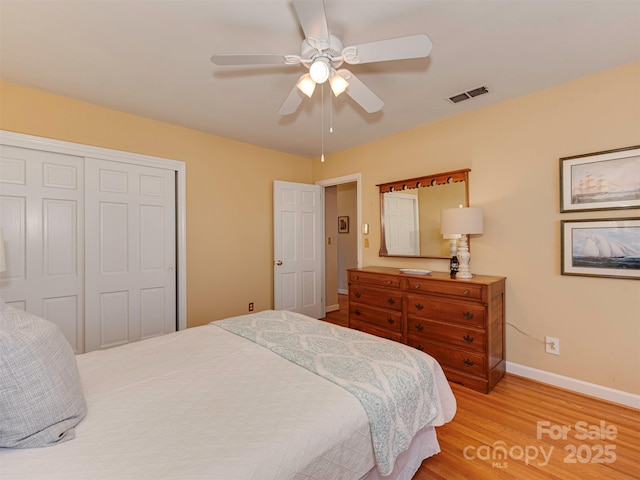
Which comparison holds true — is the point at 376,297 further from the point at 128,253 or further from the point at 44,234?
the point at 44,234

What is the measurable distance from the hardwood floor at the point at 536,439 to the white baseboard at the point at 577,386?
55 mm

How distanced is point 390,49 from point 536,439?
2443 mm

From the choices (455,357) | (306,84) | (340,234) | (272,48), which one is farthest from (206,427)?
(340,234)

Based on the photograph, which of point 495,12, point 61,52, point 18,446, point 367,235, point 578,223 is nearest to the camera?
point 18,446

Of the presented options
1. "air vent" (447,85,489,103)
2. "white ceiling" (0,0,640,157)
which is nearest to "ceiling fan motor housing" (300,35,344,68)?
"white ceiling" (0,0,640,157)

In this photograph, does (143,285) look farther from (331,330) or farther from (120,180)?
(331,330)

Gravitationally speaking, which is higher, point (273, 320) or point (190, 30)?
point (190, 30)

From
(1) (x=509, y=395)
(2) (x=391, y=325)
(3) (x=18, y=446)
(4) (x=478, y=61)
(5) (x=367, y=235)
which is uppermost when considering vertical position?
(4) (x=478, y=61)

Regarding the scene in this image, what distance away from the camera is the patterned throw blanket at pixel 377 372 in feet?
3.92

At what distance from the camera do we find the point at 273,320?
2143 mm

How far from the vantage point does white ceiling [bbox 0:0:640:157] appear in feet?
5.44

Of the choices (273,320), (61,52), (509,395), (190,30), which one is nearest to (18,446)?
(273,320)

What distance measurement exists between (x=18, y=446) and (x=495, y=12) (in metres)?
2.79

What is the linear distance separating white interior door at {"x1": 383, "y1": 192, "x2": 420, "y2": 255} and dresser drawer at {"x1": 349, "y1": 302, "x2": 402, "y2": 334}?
80cm
